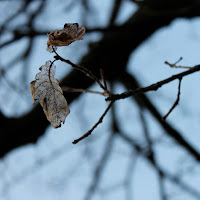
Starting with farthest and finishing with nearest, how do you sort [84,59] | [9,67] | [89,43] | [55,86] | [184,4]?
[9,67], [89,43], [84,59], [184,4], [55,86]

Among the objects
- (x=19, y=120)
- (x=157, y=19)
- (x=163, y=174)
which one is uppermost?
(x=157, y=19)

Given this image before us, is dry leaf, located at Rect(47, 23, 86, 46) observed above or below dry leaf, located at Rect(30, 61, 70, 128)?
above

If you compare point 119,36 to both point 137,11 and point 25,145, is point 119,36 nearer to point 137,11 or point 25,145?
point 137,11

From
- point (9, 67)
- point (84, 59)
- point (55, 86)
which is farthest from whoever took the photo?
point (9, 67)

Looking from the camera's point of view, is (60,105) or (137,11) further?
(137,11)

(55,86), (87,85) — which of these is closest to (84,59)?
(87,85)
